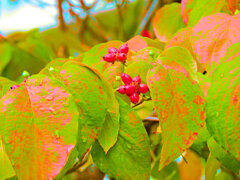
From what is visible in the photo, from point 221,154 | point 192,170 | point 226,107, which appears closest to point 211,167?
point 221,154

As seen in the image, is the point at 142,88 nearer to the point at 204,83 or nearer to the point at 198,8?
the point at 204,83

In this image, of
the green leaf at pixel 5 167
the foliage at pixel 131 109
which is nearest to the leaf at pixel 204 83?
the foliage at pixel 131 109

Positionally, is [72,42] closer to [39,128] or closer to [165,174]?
[165,174]

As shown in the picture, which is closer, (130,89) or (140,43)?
(130,89)

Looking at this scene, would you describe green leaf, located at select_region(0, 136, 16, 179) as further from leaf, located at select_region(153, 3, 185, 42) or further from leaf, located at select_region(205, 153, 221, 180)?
leaf, located at select_region(153, 3, 185, 42)

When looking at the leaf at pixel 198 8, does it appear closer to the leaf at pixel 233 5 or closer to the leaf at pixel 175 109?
the leaf at pixel 233 5
